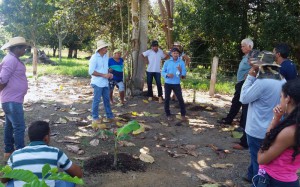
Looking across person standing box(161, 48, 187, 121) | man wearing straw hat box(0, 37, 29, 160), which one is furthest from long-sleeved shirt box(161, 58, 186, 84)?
man wearing straw hat box(0, 37, 29, 160)

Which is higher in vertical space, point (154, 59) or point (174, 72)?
point (154, 59)

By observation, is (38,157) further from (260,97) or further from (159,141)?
(159,141)

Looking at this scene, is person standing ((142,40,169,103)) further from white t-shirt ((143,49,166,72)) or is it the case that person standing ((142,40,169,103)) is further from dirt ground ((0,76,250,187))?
dirt ground ((0,76,250,187))

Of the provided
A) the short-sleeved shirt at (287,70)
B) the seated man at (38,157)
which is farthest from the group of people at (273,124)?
the seated man at (38,157)

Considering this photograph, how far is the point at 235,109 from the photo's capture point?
6.88 meters

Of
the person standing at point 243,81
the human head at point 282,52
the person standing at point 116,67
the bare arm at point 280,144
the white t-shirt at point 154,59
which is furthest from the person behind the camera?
the white t-shirt at point 154,59

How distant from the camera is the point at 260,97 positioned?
11.4 ft

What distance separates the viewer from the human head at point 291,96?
2.25 metres

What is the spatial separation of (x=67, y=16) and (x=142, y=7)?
4715 millimetres

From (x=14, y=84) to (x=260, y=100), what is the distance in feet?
10.6

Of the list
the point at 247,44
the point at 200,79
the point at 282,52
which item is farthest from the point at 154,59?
the point at 200,79

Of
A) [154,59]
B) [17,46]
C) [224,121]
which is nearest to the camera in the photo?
[17,46]

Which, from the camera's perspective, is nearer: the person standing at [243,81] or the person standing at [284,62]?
the person standing at [284,62]

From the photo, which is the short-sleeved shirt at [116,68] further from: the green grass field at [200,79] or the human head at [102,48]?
the green grass field at [200,79]
